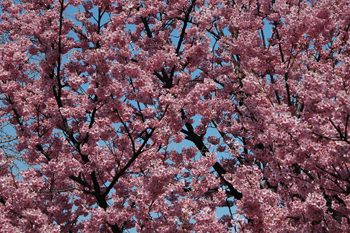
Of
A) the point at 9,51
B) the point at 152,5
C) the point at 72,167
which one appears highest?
the point at 152,5

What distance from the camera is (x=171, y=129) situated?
26.0 ft

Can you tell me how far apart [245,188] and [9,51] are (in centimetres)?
620

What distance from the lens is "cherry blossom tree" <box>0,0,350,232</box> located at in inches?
249

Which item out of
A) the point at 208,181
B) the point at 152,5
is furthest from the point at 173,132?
the point at 152,5

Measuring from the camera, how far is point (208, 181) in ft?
25.8

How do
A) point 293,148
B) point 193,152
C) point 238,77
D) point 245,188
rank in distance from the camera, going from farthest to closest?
1. point 238,77
2. point 193,152
3. point 293,148
4. point 245,188

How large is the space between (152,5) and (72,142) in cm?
601

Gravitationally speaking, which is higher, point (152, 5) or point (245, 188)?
point (152, 5)

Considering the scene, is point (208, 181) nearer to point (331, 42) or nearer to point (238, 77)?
point (238, 77)

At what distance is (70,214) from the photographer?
8594 millimetres

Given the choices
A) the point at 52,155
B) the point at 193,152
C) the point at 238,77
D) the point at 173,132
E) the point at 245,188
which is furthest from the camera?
the point at 238,77

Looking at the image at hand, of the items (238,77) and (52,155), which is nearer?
(52,155)

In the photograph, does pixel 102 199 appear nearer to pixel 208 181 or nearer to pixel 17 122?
pixel 208 181

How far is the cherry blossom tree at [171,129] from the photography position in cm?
634
